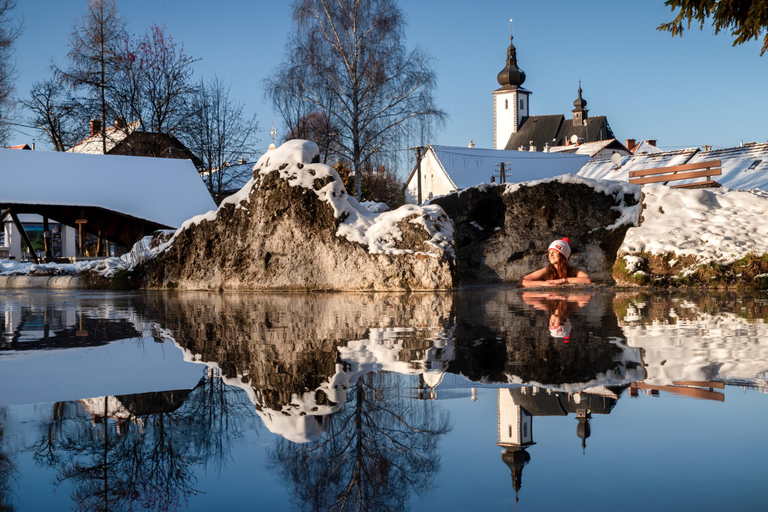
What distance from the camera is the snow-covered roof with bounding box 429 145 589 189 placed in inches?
2462

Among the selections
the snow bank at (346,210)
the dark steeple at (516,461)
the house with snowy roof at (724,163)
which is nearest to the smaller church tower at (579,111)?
the house with snowy roof at (724,163)

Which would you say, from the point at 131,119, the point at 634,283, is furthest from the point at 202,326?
the point at 131,119

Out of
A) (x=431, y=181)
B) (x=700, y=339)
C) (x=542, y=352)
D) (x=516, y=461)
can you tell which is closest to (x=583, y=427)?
(x=516, y=461)

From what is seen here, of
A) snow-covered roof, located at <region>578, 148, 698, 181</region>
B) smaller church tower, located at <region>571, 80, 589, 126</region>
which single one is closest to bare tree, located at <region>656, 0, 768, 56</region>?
snow-covered roof, located at <region>578, 148, 698, 181</region>

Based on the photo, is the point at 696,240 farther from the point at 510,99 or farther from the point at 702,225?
the point at 510,99

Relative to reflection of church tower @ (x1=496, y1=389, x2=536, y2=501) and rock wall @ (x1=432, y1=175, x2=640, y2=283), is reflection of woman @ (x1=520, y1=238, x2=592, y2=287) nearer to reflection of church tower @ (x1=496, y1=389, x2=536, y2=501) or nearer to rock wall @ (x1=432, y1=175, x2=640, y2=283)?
rock wall @ (x1=432, y1=175, x2=640, y2=283)

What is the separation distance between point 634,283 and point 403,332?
8281 mm

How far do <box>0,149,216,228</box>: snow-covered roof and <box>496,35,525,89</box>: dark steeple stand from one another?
287ft

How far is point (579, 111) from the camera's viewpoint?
10769cm

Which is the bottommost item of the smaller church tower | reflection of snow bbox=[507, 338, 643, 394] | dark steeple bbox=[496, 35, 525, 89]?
reflection of snow bbox=[507, 338, 643, 394]

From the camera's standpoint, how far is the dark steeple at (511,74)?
363 feet

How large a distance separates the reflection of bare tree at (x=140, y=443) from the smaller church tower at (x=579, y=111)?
10785cm

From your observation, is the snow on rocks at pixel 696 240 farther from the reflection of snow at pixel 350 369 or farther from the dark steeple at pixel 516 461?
the dark steeple at pixel 516 461

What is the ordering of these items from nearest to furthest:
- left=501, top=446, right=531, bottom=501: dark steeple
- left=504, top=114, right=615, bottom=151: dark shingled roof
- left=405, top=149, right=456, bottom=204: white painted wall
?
left=501, top=446, right=531, bottom=501: dark steeple, left=405, top=149, right=456, bottom=204: white painted wall, left=504, top=114, right=615, bottom=151: dark shingled roof
